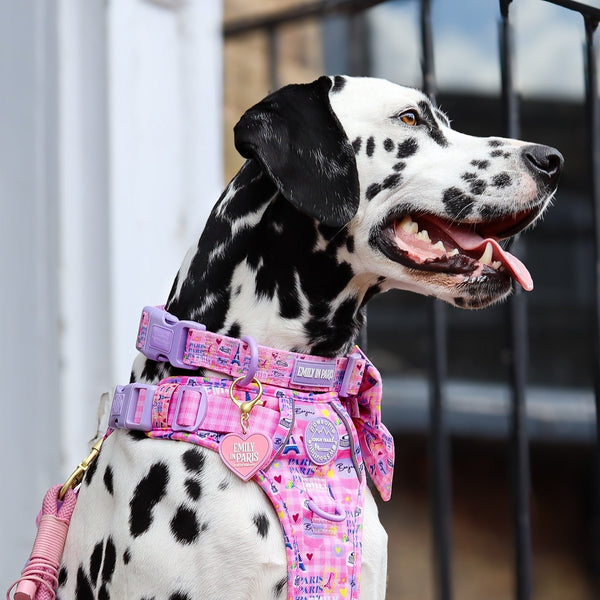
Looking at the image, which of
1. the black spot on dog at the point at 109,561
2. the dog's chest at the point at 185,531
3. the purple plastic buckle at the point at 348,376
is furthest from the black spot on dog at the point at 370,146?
the black spot on dog at the point at 109,561

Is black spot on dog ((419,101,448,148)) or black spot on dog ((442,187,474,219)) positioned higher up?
black spot on dog ((419,101,448,148))

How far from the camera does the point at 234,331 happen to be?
1.63 m

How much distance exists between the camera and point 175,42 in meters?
2.59

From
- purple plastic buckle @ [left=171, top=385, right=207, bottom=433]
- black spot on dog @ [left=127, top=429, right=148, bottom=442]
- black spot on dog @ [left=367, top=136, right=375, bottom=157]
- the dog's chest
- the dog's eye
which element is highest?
the dog's eye

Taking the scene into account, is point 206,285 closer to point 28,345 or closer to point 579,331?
point 28,345

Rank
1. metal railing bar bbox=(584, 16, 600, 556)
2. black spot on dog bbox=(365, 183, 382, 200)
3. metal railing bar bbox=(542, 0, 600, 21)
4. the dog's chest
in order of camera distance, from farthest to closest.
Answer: metal railing bar bbox=(584, 16, 600, 556) < metal railing bar bbox=(542, 0, 600, 21) < black spot on dog bbox=(365, 183, 382, 200) < the dog's chest

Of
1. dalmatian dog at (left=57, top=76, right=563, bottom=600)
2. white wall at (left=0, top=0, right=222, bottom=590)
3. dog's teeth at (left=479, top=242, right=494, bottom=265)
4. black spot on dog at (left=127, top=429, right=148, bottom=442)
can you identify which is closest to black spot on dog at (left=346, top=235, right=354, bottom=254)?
dalmatian dog at (left=57, top=76, right=563, bottom=600)

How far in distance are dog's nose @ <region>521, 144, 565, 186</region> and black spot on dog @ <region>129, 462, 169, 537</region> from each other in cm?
84

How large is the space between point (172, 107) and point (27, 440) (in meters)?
0.99

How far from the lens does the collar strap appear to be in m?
1.58

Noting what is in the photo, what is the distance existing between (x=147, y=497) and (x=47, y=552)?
0.31 meters

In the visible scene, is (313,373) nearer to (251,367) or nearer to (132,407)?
(251,367)

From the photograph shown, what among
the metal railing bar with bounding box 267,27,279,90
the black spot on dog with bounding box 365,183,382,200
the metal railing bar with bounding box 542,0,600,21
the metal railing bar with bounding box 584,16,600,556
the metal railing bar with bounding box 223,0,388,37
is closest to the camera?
the black spot on dog with bounding box 365,183,382,200

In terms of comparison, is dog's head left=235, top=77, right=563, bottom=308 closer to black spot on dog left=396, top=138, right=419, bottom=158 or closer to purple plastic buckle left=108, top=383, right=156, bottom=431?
black spot on dog left=396, top=138, right=419, bottom=158
